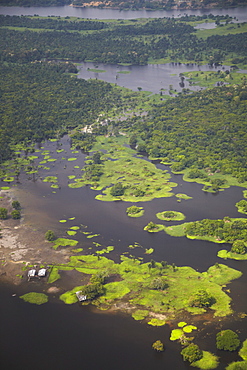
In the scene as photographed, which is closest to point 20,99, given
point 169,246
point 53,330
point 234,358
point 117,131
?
point 117,131

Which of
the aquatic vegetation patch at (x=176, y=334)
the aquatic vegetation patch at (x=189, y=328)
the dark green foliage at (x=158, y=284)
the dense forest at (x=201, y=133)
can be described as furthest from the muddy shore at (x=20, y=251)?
the dense forest at (x=201, y=133)

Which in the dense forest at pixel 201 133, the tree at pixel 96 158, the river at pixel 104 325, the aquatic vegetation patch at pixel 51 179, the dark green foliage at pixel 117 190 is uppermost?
the dense forest at pixel 201 133

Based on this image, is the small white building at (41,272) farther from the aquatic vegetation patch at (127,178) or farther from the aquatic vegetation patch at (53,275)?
the aquatic vegetation patch at (127,178)

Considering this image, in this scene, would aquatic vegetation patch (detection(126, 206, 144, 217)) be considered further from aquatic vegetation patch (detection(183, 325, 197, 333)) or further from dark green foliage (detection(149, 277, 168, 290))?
aquatic vegetation patch (detection(183, 325, 197, 333))

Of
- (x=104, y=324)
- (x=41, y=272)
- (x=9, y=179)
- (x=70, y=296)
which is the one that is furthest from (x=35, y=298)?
(x=9, y=179)

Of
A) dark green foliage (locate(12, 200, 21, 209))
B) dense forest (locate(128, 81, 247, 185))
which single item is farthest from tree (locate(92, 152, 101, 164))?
dark green foliage (locate(12, 200, 21, 209))

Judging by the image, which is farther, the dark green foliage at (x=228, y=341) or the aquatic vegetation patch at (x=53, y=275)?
the aquatic vegetation patch at (x=53, y=275)

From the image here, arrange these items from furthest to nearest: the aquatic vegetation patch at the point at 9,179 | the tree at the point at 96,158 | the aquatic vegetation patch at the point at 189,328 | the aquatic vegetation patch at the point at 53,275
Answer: the tree at the point at 96,158
the aquatic vegetation patch at the point at 9,179
the aquatic vegetation patch at the point at 53,275
the aquatic vegetation patch at the point at 189,328
